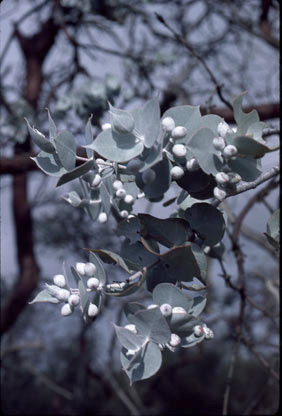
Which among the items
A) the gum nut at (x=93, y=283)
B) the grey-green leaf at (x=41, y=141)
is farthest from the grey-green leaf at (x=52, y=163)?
the gum nut at (x=93, y=283)

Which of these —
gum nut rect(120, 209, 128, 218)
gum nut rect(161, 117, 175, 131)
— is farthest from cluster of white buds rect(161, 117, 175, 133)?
gum nut rect(120, 209, 128, 218)

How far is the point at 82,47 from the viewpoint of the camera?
2.07 m

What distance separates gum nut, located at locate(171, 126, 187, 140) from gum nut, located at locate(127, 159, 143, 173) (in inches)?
1.6

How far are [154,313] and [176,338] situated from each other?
0.04 metres

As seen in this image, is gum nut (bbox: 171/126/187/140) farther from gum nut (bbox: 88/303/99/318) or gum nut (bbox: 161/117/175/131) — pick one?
gum nut (bbox: 88/303/99/318)

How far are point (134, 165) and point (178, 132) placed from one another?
53mm

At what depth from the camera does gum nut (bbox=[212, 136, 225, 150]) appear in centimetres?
42

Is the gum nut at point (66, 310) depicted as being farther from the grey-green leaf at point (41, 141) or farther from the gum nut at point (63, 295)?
the grey-green leaf at point (41, 141)

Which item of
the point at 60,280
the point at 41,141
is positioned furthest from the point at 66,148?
the point at 60,280

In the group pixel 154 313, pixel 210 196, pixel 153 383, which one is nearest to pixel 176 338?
pixel 154 313

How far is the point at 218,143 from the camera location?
0.42 m

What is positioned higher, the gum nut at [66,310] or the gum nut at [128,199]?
the gum nut at [128,199]

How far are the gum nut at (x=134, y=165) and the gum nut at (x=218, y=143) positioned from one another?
70 mm

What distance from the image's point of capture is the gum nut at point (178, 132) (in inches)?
16.6
